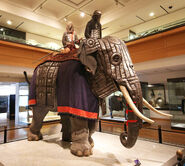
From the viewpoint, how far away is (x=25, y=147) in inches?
95.7

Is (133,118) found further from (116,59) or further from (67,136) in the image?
(67,136)

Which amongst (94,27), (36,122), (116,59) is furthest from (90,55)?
(36,122)

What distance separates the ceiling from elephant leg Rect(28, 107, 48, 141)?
5.80 metres

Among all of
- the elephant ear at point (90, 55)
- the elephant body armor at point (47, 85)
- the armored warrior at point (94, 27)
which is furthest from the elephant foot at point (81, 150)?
the armored warrior at point (94, 27)

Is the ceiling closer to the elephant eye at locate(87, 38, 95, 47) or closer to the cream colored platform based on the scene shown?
the elephant eye at locate(87, 38, 95, 47)

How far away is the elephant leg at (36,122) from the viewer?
2.64 metres

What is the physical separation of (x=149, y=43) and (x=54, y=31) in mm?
6182

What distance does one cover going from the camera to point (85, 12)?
792cm

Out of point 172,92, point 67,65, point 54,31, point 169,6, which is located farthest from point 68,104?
point 54,31

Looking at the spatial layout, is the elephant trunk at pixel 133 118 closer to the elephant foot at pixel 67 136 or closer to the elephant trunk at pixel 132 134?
the elephant trunk at pixel 132 134

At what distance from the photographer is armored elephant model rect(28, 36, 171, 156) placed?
1723mm

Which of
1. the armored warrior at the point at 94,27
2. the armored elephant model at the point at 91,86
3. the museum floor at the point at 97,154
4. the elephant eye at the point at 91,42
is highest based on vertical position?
the armored warrior at the point at 94,27

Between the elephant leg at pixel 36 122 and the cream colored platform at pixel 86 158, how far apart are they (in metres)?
0.14

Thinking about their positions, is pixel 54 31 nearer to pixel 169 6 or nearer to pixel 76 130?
pixel 169 6
